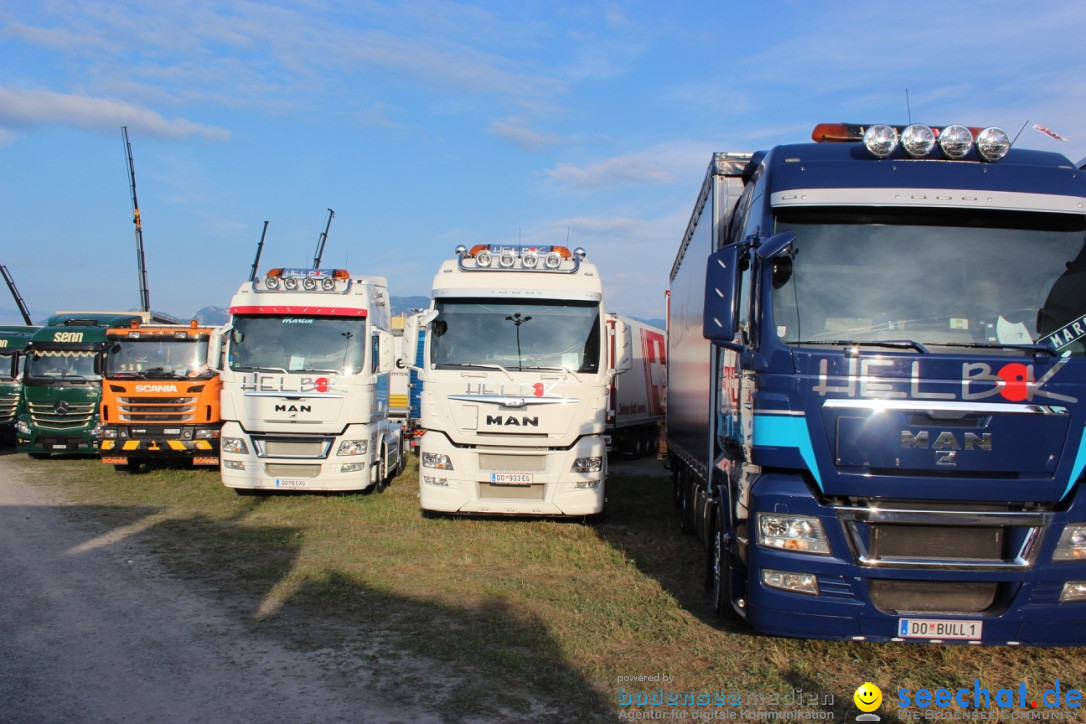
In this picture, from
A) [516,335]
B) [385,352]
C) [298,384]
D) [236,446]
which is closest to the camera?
[516,335]

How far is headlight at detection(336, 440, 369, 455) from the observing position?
39.9 ft

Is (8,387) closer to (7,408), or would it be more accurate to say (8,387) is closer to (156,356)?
(7,408)

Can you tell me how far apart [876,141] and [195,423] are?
12462 millimetres

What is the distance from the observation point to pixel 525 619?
6.50 metres

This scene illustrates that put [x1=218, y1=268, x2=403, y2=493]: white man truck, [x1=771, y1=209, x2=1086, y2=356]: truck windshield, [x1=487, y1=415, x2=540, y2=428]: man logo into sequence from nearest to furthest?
[x1=771, y1=209, x2=1086, y2=356]: truck windshield
[x1=487, y1=415, x2=540, y2=428]: man logo
[x1=218, y1=268, x2=403, y2=493]: white man truck

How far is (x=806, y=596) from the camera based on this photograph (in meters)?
5.04

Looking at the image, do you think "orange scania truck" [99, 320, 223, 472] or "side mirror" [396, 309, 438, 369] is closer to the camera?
"side mirror" [396, 309, 438, 369]

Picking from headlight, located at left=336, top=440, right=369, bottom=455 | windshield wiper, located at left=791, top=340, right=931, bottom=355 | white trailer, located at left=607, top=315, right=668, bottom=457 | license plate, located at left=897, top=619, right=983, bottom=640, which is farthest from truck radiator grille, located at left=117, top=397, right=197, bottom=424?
license plate, located at left=897, top=619, right=983, bottom=640

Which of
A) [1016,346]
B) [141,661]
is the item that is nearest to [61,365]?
[141,661]

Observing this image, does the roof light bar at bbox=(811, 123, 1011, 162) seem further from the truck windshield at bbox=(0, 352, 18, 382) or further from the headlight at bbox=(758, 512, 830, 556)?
the truck windshield at bbox=(0, 352, 18, 382)

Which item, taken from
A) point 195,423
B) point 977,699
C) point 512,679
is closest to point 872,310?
point 977,699

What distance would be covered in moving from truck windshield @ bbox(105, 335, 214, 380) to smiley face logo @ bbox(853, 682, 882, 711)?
494 inches

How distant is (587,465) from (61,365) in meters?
12.8

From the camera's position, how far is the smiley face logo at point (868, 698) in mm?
4789
